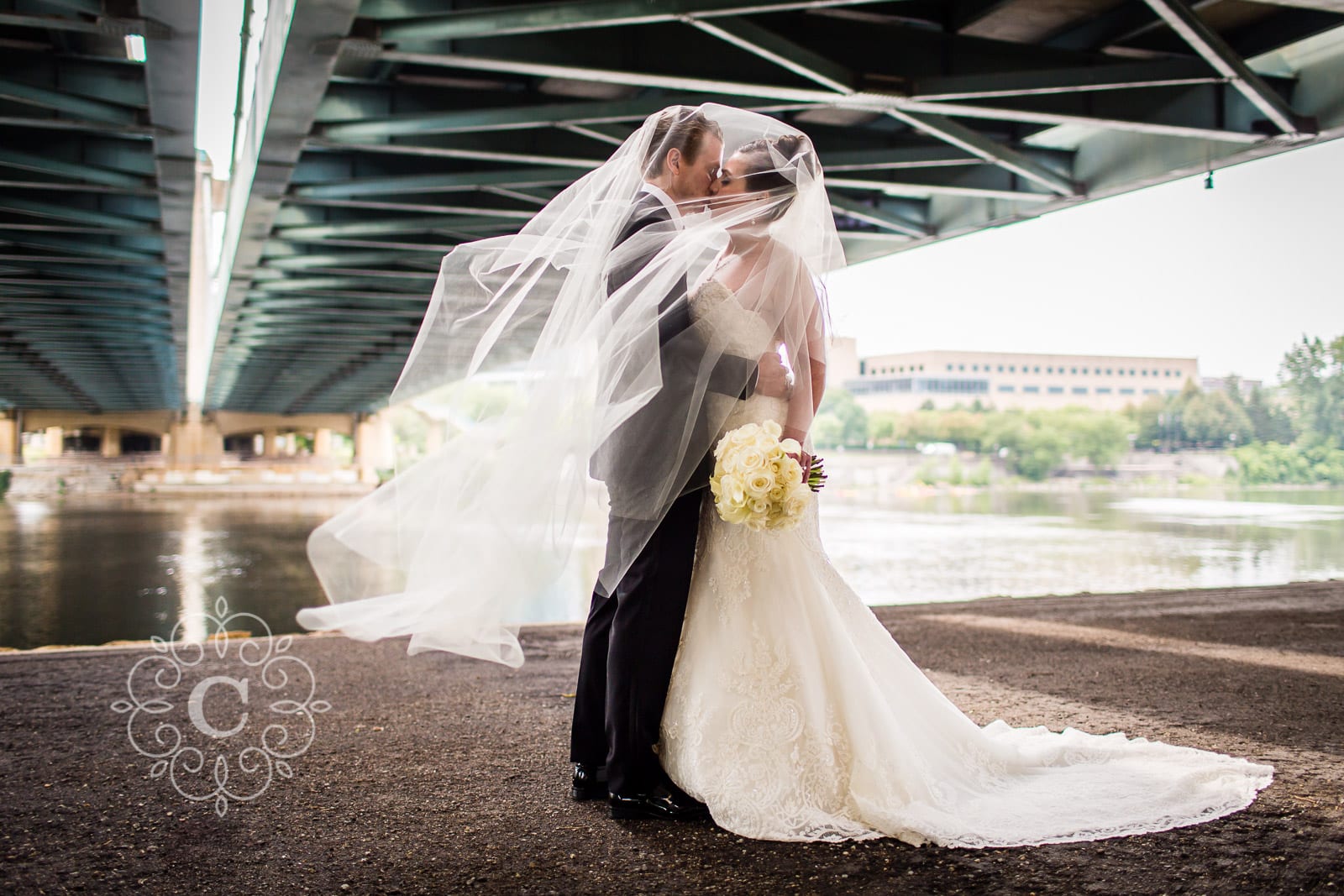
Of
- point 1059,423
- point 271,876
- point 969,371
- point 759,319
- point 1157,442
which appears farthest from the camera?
point 969,371

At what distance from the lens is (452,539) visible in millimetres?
2920

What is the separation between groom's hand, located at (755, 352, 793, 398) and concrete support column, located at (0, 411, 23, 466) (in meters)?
55.7

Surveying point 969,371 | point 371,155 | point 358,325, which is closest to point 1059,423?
point 969,371

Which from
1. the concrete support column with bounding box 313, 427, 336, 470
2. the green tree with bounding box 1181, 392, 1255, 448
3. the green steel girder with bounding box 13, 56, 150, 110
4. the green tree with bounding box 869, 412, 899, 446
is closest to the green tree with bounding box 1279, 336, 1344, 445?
the green tree with bounding box 1181, 392, 1255, 448

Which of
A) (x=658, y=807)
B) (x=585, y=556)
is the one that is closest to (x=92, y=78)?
(x=658, y=807)

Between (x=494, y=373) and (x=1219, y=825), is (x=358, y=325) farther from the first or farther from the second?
(x=1219, y=825)

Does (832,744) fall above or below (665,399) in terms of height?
below

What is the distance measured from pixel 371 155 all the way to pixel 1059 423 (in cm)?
3395

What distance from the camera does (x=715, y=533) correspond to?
2738 millimetres

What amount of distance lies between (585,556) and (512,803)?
38.7 feet

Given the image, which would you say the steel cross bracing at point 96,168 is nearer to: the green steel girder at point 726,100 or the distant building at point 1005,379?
the green steel girder at point 726,100

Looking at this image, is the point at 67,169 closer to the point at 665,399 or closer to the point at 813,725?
the point at 665,399

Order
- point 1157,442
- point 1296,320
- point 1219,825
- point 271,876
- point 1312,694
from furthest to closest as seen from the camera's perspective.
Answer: point 1157,442
point 1296,320
point 1312,694
point 1219,825
point 271,876

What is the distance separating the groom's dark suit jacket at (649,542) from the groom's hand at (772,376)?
0.04m
